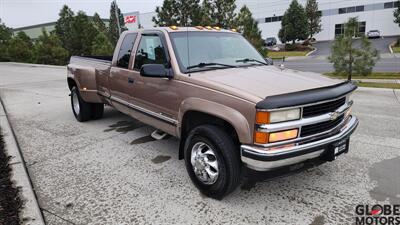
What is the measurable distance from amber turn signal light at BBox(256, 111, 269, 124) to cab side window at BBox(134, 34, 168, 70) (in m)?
1.63

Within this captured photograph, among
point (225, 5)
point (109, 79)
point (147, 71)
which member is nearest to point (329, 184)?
point (147, 71)

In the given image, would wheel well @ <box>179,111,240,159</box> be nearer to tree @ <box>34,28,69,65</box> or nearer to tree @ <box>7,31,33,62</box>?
tree @ <box>34,28,69,65</box>

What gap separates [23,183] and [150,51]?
7.59 ft

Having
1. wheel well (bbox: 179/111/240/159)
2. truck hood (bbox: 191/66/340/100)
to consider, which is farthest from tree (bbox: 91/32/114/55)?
truck hood (bbox: 191/66/340/100)

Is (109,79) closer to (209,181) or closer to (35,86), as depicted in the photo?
(209,181)

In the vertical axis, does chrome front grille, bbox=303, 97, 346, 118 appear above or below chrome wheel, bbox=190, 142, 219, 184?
above

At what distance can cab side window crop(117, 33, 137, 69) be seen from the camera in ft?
16.3

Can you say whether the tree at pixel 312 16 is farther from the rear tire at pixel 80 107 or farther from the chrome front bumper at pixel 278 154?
the chrome front bumper at pixel 278 154

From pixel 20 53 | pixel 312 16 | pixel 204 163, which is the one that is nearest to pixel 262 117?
pixel 204 163

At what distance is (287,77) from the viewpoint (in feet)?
11.8

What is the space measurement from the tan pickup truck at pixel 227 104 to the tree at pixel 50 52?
83.6 ft

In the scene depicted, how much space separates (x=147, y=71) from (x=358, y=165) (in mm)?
3003

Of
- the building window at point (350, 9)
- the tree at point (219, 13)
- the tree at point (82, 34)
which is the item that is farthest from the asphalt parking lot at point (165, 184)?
the building window at point (350, 9)

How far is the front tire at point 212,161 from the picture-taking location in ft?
10.3
